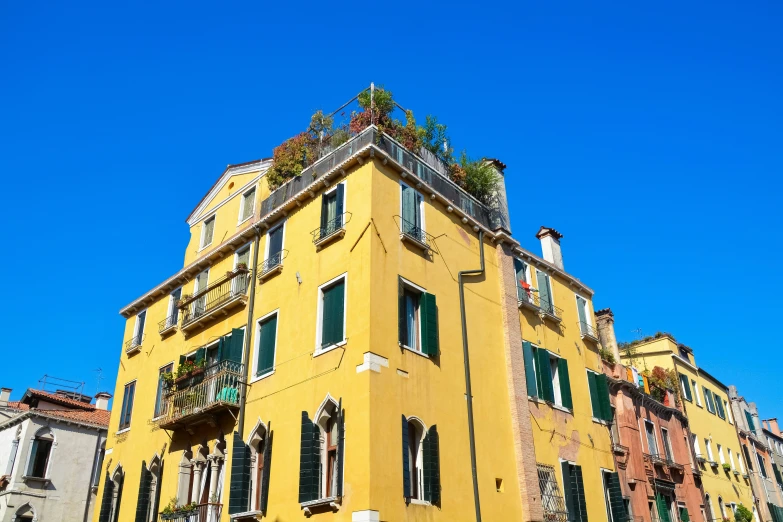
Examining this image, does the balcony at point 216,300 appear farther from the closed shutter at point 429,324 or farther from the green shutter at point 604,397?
the green shutter at point 604,397

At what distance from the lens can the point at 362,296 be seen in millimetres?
17688

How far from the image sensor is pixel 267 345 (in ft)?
67.8

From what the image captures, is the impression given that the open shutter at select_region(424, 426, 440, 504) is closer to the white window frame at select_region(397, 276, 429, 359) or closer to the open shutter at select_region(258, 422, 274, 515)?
the white window frame at select_region(397, 276, 429, 359)

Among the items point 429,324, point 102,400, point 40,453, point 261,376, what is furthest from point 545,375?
point 102,400

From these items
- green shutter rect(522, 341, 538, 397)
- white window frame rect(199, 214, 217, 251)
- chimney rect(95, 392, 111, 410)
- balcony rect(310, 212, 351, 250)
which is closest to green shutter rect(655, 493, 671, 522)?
green shutter rect(522, 341, 538, 397)

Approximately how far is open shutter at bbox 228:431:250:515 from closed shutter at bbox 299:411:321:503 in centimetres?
260

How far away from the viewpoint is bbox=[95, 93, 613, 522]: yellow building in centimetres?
1692

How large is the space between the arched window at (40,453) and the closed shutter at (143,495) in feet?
34.1

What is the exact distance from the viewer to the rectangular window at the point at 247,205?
25172 millimetres

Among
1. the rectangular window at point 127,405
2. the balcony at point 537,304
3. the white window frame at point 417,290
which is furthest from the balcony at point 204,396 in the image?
the balcony at point 537,304

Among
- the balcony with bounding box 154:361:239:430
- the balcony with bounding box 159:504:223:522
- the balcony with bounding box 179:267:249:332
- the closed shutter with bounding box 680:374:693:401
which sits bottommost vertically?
the balcony with bounding box 159:504:223:522

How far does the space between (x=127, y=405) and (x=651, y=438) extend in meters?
22.4

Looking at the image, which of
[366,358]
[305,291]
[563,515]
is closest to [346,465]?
[366,358]

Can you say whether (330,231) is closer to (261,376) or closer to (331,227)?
Result: (331,227)
